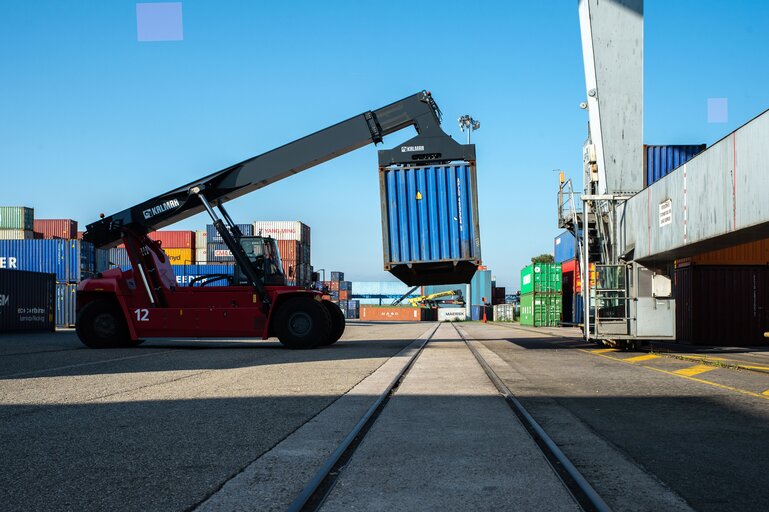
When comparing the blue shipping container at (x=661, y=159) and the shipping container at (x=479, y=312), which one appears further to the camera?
the shipping container at (x=479, y=312)

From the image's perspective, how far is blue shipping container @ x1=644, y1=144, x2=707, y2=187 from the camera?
75.6ft

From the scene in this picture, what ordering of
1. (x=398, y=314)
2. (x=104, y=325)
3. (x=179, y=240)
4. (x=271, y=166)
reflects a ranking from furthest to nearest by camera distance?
(x=398, y=314)
(x=179, y=240)
(x=271, y=166)
(x=104, y=325)

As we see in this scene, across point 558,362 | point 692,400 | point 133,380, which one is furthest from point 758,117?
point 133,380

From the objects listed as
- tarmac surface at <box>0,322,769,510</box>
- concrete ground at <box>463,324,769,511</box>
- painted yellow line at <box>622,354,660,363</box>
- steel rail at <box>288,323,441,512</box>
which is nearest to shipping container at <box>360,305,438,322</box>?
painted yellow line at <box>622,354,660,363</box>

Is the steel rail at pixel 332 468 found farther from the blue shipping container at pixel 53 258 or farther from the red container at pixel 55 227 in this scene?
the red container at pixel 55 227

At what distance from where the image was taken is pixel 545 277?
138 ft

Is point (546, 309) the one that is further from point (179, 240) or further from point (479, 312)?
point (479, 312)

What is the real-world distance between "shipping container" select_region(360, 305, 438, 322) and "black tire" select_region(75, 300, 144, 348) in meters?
62.3

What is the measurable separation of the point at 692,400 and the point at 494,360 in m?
6.66

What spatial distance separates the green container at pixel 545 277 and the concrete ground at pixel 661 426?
29.3 metres

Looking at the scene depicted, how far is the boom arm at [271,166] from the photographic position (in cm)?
1719

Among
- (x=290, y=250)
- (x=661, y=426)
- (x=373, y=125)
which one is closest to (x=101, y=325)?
(x=373, y=125)

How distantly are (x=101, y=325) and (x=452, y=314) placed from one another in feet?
202

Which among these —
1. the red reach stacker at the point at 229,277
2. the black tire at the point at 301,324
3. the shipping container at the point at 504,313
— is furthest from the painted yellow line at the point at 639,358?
the shipping container at the point at 504,313
